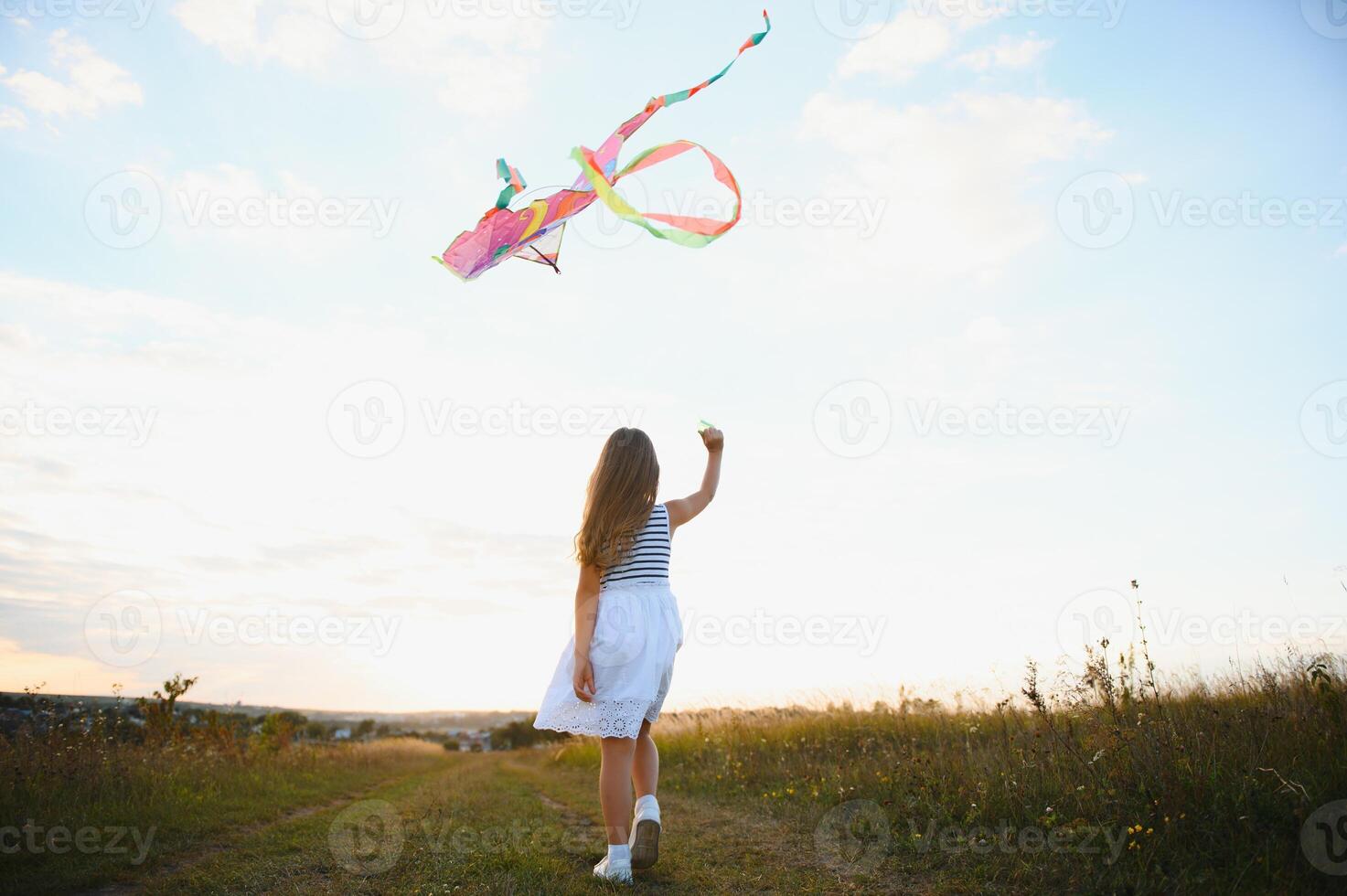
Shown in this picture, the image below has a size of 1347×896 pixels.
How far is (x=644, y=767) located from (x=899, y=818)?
187 cm

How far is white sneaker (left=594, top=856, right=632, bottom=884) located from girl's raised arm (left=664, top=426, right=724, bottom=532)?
1.64 m

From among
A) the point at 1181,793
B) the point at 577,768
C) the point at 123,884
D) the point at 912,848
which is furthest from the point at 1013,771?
the point at 577,768

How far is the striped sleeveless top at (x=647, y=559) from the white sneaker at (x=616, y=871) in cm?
132

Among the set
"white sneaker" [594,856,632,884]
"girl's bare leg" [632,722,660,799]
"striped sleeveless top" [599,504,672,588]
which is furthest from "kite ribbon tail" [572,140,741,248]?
"white sneaker" [594,856,632,884]

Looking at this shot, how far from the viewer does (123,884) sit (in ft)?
11.9

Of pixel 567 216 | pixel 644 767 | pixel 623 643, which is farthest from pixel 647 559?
pixel 567 216

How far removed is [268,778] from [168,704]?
1.48 metres

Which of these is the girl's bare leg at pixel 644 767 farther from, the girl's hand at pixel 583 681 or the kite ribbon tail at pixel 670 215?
the kite ribbon tail at pixel 670 215

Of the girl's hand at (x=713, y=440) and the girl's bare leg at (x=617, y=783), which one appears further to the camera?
the girl's hand at (x=713, y=440)

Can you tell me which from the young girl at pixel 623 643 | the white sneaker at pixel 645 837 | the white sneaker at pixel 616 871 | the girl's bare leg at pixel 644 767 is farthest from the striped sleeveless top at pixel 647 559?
the white sneaker at pixel 616 871

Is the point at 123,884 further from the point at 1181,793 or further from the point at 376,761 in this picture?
the point at 376,761

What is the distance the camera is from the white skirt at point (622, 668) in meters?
3.72

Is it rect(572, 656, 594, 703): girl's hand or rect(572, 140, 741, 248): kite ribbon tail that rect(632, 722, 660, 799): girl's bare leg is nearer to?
rect(572, 656, 594, 703): girl's hand

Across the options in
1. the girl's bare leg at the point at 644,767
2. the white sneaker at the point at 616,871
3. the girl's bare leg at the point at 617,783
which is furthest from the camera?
the girl's bare leg at the point at 644,767
